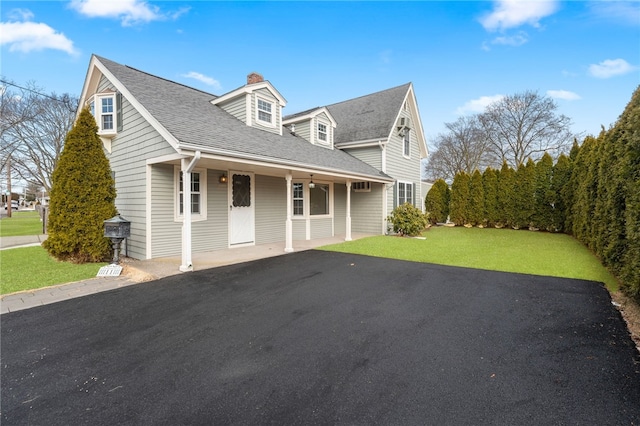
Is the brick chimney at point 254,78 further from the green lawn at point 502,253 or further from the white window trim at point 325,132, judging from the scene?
the green lawn at point 502,253

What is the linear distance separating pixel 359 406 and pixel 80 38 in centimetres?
1758

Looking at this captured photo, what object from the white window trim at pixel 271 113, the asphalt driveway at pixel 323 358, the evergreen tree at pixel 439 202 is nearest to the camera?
the asphalt driveway at pixel 323 358

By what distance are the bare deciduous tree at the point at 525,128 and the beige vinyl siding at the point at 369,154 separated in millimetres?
17281

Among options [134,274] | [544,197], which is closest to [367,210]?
[544,197]

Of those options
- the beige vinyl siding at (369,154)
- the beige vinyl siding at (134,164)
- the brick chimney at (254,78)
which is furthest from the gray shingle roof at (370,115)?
the beige vinyl siding at (134,164)

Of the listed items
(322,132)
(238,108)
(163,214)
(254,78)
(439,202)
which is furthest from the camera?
(439,202)

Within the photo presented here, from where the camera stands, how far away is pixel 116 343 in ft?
10.1

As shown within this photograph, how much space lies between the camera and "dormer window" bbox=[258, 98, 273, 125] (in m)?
10.4

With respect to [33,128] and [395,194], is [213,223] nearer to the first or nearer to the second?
[395,194]

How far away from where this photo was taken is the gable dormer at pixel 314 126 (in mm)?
12609

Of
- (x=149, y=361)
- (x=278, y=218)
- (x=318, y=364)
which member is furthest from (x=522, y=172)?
(x=149, y=361)

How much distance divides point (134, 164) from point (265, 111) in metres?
4.81

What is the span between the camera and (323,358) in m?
2.74

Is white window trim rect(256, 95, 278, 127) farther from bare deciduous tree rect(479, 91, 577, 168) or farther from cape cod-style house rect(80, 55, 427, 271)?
bare deciduous tree rect(479, 91, 577, 168)
